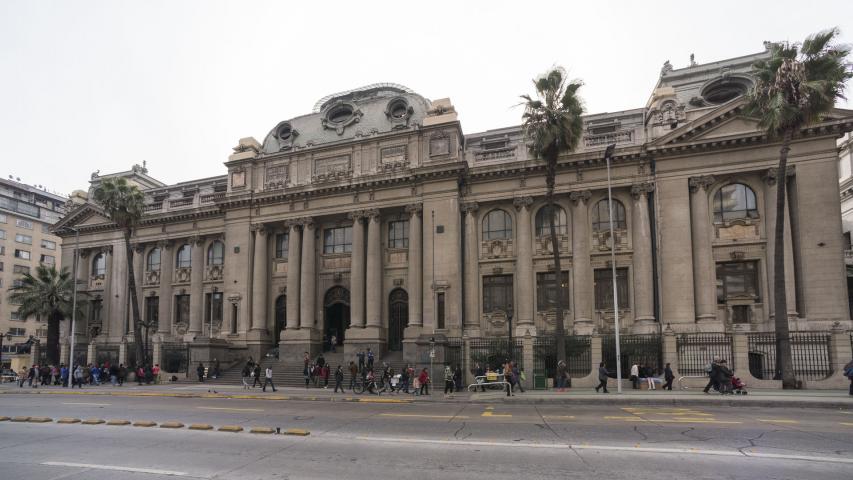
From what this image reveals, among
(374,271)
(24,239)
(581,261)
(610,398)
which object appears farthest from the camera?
(24,239)

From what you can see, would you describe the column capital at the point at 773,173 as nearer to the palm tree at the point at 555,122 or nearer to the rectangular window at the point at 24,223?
the palm tree at the point at 555,122

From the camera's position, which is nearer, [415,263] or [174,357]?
[415,263]

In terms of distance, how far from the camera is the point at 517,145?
35.7 metres

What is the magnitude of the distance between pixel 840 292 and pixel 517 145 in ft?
61.8

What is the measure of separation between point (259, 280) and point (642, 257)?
25.9 metres

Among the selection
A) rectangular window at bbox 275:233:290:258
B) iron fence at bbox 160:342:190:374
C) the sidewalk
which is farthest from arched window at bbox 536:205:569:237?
iron fence at bbox 160:342:190:374

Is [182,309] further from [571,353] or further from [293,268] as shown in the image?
[571,353]

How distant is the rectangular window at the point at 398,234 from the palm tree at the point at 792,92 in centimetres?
2160

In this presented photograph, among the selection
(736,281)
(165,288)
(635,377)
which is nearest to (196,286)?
(165,288)

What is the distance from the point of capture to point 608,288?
110 ft

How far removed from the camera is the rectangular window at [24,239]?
75.6m

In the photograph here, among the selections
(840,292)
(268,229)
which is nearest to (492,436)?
(840,292)

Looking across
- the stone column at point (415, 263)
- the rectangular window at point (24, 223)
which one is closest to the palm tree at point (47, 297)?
the stone column at point (415, 263)

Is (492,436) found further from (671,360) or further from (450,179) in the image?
(450,179)
